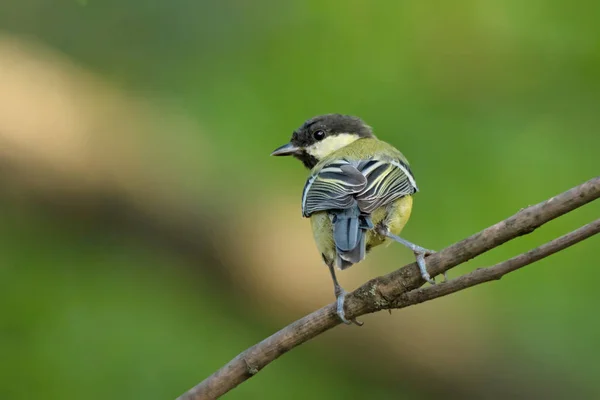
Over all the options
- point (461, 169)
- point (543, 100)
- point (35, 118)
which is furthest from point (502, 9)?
point (35, 118)

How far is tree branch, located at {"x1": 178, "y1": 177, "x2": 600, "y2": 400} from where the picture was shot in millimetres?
2160

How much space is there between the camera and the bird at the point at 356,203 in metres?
3.09

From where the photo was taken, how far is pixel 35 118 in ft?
21.7

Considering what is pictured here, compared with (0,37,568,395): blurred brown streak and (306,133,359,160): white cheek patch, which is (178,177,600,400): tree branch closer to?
(306,133,359,160): white cheek patch

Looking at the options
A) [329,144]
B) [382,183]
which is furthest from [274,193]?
[382,183]

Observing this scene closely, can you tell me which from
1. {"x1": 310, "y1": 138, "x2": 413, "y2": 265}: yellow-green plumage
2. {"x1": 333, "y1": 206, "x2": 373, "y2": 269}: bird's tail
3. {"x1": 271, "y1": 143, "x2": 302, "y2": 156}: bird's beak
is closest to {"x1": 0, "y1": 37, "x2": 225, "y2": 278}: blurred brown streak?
{"x1": 271, "y1": 143, "x2": 302, "y2": 156}: bird's beak

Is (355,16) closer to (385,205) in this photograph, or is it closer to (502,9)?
(502,9)

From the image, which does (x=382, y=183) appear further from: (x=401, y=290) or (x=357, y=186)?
(x=401, y=290)

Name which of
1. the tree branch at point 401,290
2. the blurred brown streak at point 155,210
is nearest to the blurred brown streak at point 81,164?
the blurred brown streak at point 155,210

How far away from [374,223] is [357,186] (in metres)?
0.17

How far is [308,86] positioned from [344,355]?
2233mm

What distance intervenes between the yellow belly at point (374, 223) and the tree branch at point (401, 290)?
72cm

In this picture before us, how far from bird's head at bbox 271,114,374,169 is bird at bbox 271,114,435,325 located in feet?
1.27

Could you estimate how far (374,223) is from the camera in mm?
→ 3410
